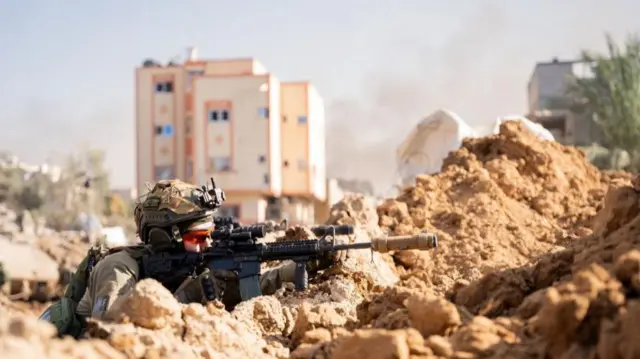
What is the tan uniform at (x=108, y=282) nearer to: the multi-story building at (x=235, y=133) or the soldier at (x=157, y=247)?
the soldier at (x=157, y=247)

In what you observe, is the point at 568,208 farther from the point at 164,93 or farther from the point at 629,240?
the point at 164,93

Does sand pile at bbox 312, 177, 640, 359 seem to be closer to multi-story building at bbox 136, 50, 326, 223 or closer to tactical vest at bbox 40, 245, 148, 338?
tactical vest at bbox 40, 245, 148, 338

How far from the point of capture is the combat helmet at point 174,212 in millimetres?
7352

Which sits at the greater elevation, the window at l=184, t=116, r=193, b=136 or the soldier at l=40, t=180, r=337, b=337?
the window at l=184, t=116, r=193, b=136

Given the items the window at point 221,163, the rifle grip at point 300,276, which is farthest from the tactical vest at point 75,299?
the window at point 221,163

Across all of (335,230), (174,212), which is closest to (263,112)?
(335,230)

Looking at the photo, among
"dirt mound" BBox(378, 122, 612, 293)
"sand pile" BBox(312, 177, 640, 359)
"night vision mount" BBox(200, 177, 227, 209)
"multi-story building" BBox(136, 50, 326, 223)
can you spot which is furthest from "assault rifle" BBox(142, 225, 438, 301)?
"multi-story building" BBox(136, 50, 326, 223)

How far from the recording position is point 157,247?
24.0 feet

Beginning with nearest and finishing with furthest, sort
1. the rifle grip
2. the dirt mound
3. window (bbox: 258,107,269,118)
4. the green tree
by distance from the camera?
the rifle grip, the dirt mound, the green tree, window (bbox: 258,107,269,118)

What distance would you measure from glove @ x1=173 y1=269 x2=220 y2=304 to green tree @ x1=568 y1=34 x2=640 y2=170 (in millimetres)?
20633

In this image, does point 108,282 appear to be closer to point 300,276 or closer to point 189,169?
point 300,276

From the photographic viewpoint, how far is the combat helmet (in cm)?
735

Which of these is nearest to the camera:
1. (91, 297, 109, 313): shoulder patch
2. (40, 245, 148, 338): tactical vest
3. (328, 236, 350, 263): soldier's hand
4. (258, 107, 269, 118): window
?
(91, 297, 109, 313): shoulder patch

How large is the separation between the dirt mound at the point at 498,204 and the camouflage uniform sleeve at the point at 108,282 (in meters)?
3.32
